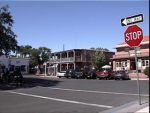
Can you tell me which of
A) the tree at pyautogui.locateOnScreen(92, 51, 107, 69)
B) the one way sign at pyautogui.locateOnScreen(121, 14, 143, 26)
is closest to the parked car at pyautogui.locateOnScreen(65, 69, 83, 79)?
the tree at pyautogui.locateOnScreen(92, 51, 107, 69)

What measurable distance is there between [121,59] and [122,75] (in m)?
19.1

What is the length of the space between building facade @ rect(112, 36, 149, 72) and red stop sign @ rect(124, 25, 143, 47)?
4684 cm

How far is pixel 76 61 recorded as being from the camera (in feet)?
261

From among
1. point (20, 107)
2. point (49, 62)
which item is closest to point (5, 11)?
point (20, 107)

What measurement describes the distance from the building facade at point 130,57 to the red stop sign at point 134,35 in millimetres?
46841

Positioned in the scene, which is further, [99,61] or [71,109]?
[99,61]

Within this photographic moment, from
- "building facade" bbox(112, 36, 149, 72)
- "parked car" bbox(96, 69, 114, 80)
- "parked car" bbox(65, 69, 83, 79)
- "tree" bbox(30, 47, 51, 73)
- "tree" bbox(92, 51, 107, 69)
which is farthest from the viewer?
"tree" bbox(30, 47, 51, 73)

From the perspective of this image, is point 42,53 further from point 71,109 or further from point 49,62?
point 71,109

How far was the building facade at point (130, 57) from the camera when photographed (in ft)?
Answer: 196

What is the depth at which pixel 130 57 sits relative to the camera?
6275 centimetres

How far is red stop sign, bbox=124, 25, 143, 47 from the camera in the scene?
11992 millimetres

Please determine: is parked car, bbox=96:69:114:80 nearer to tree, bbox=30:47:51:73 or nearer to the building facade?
the building facade

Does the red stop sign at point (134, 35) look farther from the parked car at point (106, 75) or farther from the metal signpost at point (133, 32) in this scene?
the parked car at point (106, 75)

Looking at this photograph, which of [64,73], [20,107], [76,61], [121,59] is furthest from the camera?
[76,61]
